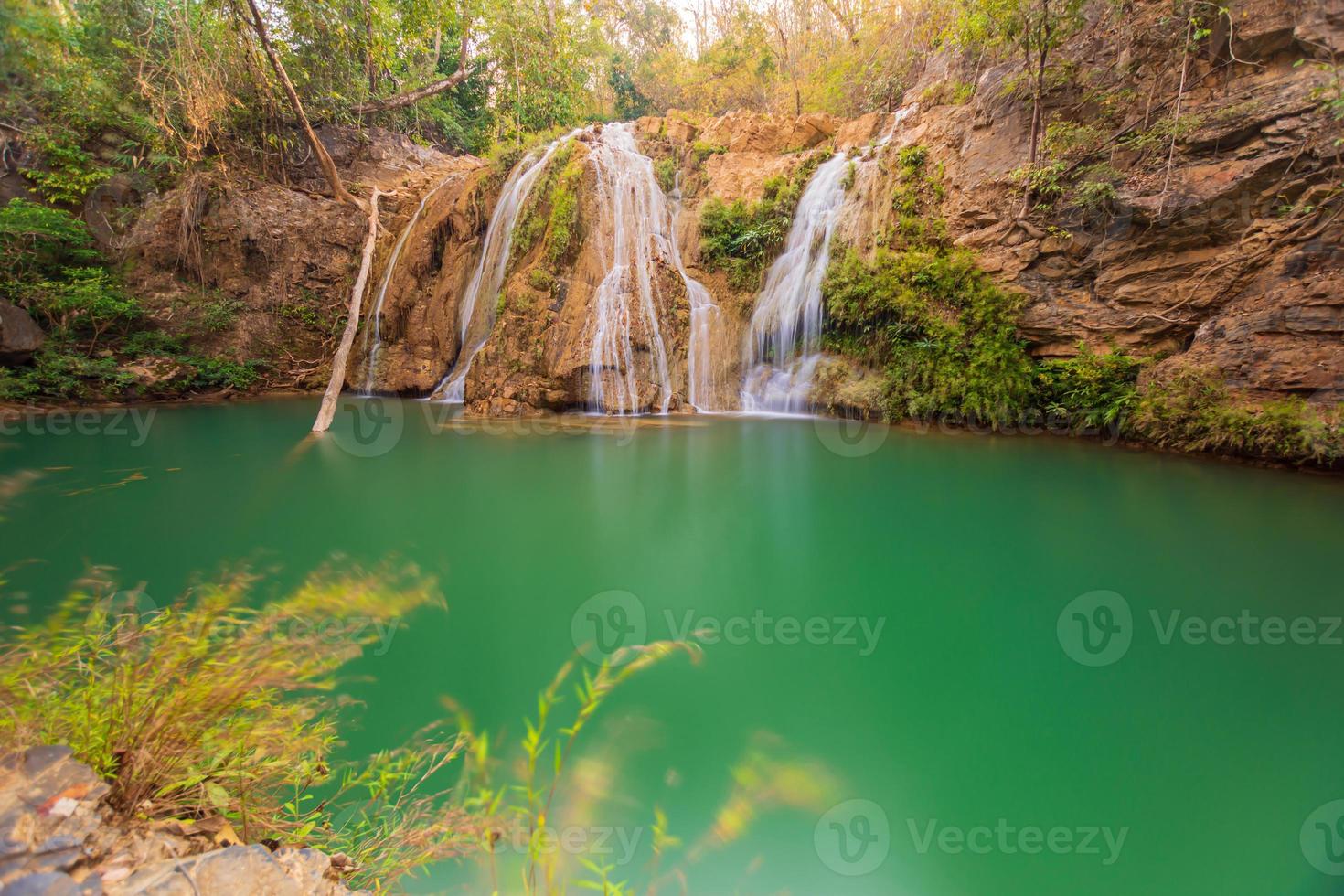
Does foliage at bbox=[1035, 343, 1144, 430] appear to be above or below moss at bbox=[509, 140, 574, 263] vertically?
below

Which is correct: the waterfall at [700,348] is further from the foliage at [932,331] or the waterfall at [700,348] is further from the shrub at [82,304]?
the shrub at [82,304]

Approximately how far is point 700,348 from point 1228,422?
23.2 feet

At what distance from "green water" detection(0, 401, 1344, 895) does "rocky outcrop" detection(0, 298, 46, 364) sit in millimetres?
3024

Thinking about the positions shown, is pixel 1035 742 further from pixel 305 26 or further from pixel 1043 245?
pixel 305 26

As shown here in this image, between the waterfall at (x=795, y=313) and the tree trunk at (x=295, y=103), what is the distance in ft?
29.9

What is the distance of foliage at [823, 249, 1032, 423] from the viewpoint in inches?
299

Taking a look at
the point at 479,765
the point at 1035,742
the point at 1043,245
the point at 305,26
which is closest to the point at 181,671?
the point at 479,765

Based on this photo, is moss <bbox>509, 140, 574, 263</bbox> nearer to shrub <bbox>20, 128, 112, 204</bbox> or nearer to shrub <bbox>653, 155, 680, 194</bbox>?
shrub <bbox>653, 155, 680, 194</bbox>

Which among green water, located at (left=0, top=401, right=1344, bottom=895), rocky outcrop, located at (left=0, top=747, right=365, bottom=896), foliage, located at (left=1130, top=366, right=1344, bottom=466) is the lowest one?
green water, located at (left=0, top=401, right=1344, bottom=895)

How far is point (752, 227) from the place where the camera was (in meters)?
10.2

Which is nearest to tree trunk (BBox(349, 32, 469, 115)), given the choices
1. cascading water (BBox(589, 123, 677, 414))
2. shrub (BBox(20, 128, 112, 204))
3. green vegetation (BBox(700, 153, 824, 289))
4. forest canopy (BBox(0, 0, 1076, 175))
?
forest canopy (BBox(0, 0, 1076, 175))

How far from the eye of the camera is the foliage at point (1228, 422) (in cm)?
521

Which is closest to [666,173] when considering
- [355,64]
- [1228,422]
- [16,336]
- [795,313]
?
[795,313]

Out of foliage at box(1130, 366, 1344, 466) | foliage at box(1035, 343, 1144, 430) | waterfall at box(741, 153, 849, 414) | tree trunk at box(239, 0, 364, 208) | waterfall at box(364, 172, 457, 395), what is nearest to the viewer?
foliage at box(1130, 366, 1344, 466)
